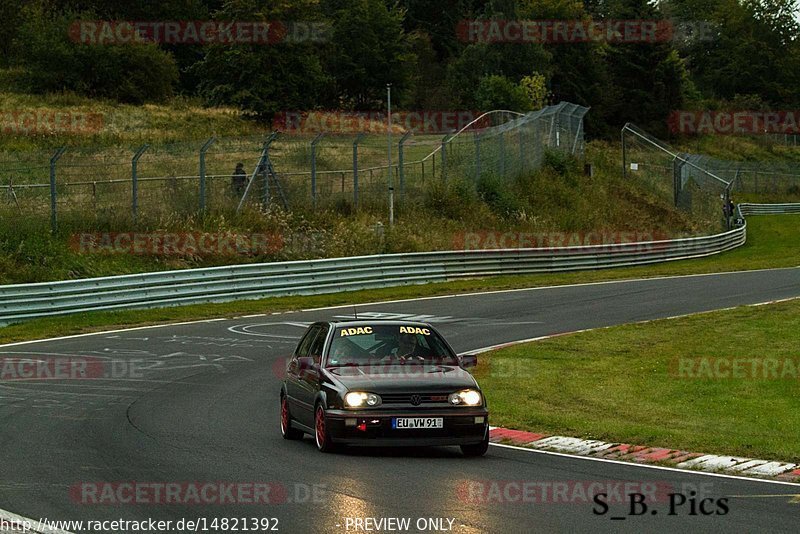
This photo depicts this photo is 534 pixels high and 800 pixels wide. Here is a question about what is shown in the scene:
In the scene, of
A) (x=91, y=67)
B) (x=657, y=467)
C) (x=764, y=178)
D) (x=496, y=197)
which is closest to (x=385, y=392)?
(x=657, y=467)

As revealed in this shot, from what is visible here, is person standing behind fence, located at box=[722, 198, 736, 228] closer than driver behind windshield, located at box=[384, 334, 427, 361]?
No

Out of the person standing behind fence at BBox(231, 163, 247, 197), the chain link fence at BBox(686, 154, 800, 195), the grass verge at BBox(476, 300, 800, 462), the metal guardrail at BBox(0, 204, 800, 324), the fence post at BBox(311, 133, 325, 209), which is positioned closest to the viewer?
the grass verge at BBox(476, 300, 800, 462)

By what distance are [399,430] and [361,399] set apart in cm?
49

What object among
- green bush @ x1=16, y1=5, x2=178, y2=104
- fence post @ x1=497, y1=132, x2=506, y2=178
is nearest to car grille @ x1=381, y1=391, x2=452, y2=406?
fence post @ x1=497, y1=132, x2=506, y2=178

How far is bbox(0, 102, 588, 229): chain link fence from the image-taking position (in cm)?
3309

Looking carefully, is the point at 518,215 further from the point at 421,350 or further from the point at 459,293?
the point at 421,350

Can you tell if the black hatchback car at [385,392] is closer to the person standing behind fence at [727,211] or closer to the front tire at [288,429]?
the front tire at [288,429]

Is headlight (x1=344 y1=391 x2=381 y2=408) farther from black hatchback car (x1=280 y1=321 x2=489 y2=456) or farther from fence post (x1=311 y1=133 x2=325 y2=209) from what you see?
fence post (x1=311 y1=133 x2=325 y2=209)

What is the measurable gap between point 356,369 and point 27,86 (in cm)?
6909

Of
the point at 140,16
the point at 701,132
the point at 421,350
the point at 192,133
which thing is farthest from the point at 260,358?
the point at 701,132

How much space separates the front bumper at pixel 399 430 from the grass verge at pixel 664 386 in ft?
6.66

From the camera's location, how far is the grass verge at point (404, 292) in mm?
25953

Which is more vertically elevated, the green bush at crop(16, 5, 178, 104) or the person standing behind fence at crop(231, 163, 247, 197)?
the green bush at crop(16, 5, 178, 104)

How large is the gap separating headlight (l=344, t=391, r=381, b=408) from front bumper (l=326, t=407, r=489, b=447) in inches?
3.2
